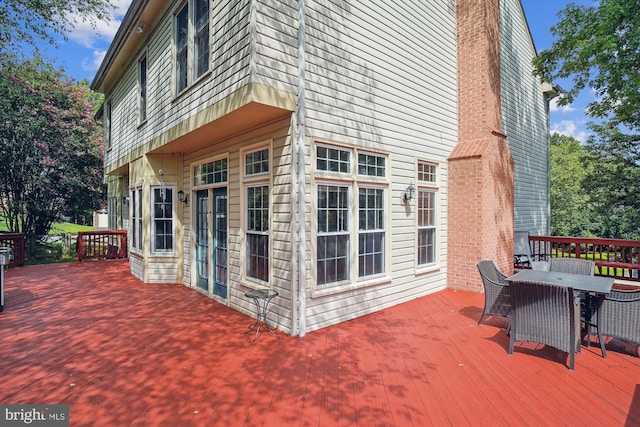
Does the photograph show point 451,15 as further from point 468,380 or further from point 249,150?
point 468,380

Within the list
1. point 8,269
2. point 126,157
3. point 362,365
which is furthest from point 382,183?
point 8,269

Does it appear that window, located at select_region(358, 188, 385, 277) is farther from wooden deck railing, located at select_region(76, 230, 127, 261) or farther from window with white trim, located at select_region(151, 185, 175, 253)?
wooden deck railing, located at select_region(76, 230, 127, 261)

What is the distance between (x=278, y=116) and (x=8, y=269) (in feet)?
34.5

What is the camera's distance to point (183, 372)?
137 inches

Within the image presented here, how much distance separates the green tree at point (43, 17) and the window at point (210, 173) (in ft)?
17.1

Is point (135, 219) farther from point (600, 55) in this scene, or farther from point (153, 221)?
point (600, 55)

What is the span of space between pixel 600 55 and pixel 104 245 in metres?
15.5

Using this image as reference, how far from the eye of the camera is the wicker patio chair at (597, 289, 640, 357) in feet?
12.2

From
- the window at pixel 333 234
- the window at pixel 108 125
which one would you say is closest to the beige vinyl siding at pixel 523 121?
the window at pixel 333 234

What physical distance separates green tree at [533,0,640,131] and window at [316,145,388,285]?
6045 mm

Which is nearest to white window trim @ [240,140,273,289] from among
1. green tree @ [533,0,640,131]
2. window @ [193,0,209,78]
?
window @ [193,0,209,78]

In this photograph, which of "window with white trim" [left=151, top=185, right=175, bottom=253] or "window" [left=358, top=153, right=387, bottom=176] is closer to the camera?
"window" [left=358, top=153, right=387, bottom=176]

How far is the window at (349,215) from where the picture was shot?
4832 millimetres

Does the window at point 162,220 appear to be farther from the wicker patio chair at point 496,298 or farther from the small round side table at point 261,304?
the wicker patio chair at point 496,298
